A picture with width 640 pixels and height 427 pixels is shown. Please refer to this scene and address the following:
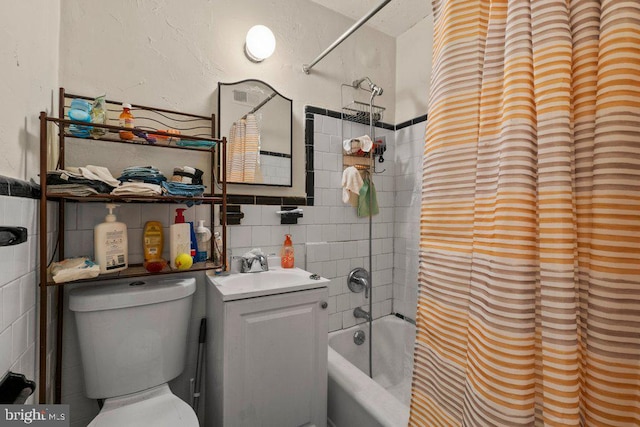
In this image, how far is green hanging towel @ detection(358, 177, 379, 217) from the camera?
1970 millimetres

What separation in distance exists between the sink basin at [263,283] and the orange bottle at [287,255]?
0.05 m

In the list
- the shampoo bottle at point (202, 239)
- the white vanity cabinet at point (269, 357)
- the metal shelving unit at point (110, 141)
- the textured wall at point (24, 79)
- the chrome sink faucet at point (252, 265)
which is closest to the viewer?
the textured wall at point (24, 79)

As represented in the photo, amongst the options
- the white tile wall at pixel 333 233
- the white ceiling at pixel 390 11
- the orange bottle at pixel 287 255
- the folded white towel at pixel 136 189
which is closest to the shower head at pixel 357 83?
the white tile wall at pixel 333 233

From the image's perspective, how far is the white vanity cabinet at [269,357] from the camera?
112cm

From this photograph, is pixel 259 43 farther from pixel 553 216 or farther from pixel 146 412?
pixel 146 412

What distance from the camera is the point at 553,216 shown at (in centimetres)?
47

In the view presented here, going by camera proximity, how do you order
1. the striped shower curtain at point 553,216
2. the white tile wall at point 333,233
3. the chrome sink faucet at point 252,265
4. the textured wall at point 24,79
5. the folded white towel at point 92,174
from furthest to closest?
the chrome sink faucet at point 252,265 → the white tile wall at point 333,233 → the folded white towel at point 92,174 → the textured wall at point 24,79 → the striped shower curtain at point 553,216

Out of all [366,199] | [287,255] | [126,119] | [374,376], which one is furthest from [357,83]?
[374,376]

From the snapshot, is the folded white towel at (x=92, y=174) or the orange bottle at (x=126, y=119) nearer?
the folded white towel at (x=92, y=174)

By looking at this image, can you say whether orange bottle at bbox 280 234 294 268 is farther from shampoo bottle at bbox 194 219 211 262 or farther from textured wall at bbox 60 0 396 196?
shampoo bottle at bbox 194 219 211 262

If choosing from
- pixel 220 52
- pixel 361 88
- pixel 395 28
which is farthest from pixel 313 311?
pixel 395 28
